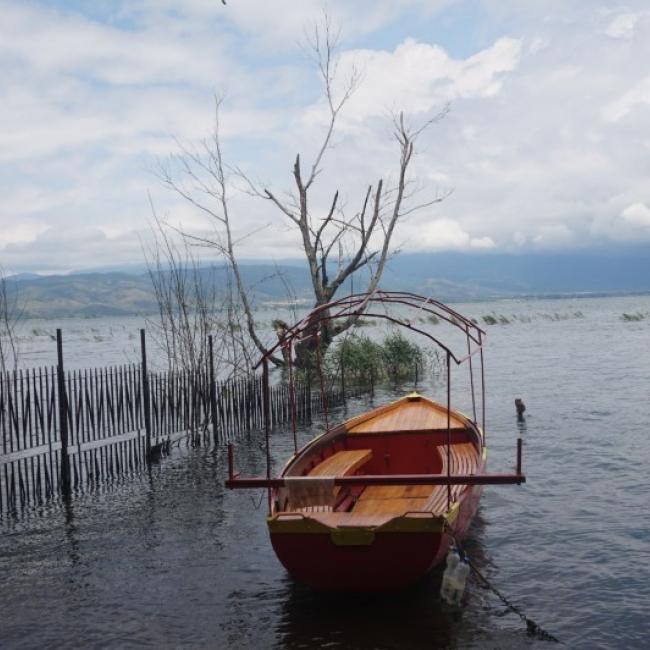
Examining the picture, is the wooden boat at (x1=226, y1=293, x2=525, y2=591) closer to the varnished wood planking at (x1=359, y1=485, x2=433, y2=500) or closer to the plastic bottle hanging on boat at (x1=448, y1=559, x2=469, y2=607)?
the varnished wood planking at (x1=359, y1=485, x2=433, y2=500)

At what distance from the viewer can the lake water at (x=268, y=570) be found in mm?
7426

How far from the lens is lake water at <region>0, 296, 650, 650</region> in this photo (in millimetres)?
7426

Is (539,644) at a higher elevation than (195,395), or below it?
below

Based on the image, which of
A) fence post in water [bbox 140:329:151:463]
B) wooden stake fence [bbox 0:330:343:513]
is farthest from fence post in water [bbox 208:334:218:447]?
fence post in water [bbox 140:329:151:463]

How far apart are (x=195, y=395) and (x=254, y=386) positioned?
2.33 meters

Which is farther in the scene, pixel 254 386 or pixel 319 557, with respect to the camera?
pixel 254 386

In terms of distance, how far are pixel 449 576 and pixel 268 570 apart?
8.10 feet

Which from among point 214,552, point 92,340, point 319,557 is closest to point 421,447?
point 214,552

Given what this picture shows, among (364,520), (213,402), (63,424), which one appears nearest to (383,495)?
(364,520)

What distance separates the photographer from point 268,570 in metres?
9.14

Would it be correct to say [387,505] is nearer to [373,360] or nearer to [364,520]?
[364,520]

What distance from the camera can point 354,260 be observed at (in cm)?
2214

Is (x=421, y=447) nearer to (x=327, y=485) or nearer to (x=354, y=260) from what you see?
(x=327, y=485)

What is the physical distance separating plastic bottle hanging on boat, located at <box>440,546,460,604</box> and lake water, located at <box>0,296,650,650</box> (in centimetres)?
20
